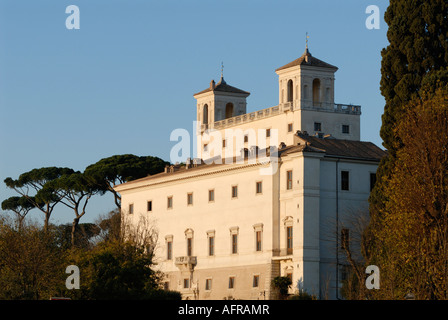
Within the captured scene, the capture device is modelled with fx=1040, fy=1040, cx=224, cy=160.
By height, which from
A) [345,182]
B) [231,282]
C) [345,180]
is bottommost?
[231,282]

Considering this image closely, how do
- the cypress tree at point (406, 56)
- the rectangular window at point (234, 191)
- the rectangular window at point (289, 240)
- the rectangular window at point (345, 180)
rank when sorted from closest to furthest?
the cypress tree at point (406, 56), the rectangular window at point (289, 240), the rectangular window at point (345, 180), the rectangular window at point (234, 191)

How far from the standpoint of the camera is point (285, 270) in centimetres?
6009

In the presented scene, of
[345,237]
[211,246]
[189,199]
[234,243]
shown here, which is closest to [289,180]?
[345,237]

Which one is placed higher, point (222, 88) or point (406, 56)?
point (222, 88)

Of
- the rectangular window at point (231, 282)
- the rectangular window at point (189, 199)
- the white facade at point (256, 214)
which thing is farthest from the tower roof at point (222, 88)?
the rectangular window at point (231, 282)

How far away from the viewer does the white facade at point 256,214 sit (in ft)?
195

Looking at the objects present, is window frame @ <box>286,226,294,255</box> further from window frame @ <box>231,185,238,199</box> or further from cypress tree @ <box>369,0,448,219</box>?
cypress tree @ <box>369,0,448,219</box>

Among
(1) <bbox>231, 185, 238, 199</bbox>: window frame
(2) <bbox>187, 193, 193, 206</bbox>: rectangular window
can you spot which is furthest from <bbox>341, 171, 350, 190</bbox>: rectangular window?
(2) <bbox>187, 193, 193, 206</bbox>: rectangular window

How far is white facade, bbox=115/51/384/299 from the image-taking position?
59344 millimetres

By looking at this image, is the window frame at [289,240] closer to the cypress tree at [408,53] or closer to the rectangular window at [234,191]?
the rectangular window at [234,191]

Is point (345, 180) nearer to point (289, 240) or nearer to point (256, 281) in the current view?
point (289, 240)

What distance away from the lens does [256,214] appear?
62469 mm
